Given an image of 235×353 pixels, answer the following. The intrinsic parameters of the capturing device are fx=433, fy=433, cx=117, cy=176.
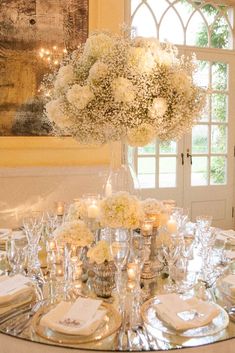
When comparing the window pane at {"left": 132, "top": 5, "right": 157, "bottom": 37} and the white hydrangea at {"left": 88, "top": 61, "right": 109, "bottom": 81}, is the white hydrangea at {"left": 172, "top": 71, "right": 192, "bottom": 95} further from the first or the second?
the window pane at {"left": 132, "top": 5, "right": 157, "bottom": 37}

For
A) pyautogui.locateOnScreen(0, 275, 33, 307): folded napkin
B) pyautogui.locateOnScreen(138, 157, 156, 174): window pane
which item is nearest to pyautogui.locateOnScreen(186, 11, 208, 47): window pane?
pyautogui.locateOnScreen(138, 157, 156, 174): window pane

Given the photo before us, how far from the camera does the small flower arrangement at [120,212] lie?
65.7 inches

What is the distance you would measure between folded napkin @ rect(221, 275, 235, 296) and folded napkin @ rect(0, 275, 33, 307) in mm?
759

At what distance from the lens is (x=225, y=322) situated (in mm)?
Result: 1429

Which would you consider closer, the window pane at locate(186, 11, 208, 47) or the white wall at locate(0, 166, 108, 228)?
the white wall at locate(0, 166, 108, 228)

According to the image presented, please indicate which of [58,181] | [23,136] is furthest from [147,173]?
[23,136]

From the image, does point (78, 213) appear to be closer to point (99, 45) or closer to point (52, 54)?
point (99, 45)

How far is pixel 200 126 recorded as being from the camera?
4891mm

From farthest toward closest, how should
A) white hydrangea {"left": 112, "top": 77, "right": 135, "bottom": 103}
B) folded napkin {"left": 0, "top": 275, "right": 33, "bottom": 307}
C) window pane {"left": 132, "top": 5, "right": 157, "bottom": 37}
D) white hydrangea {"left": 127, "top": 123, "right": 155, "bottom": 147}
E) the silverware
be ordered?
window pane {"left": 132, "top": 5, "right": 157, "bottom": 37}, white hydrangea {"left": 127, "top": 123, "right": 155, "bottom": 147}, white hydrangea {"left": 112, "top": 77, "right": 135, "bottom": 103}, folded napkin {"left": 0, "top": 275, "right": 33, "bottom": 307}, the silverware

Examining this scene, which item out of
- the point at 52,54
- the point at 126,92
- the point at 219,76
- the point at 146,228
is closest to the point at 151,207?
the point at 146,228

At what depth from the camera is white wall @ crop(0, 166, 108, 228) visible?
3.77 meters

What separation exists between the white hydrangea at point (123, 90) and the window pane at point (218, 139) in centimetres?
326

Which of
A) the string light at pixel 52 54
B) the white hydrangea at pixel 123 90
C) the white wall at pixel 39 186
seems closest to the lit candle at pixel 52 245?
the white hydrangea at pixel 123 90

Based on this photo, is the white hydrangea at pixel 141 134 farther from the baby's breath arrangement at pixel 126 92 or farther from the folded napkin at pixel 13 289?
the folded napkin at pixel 13 289
